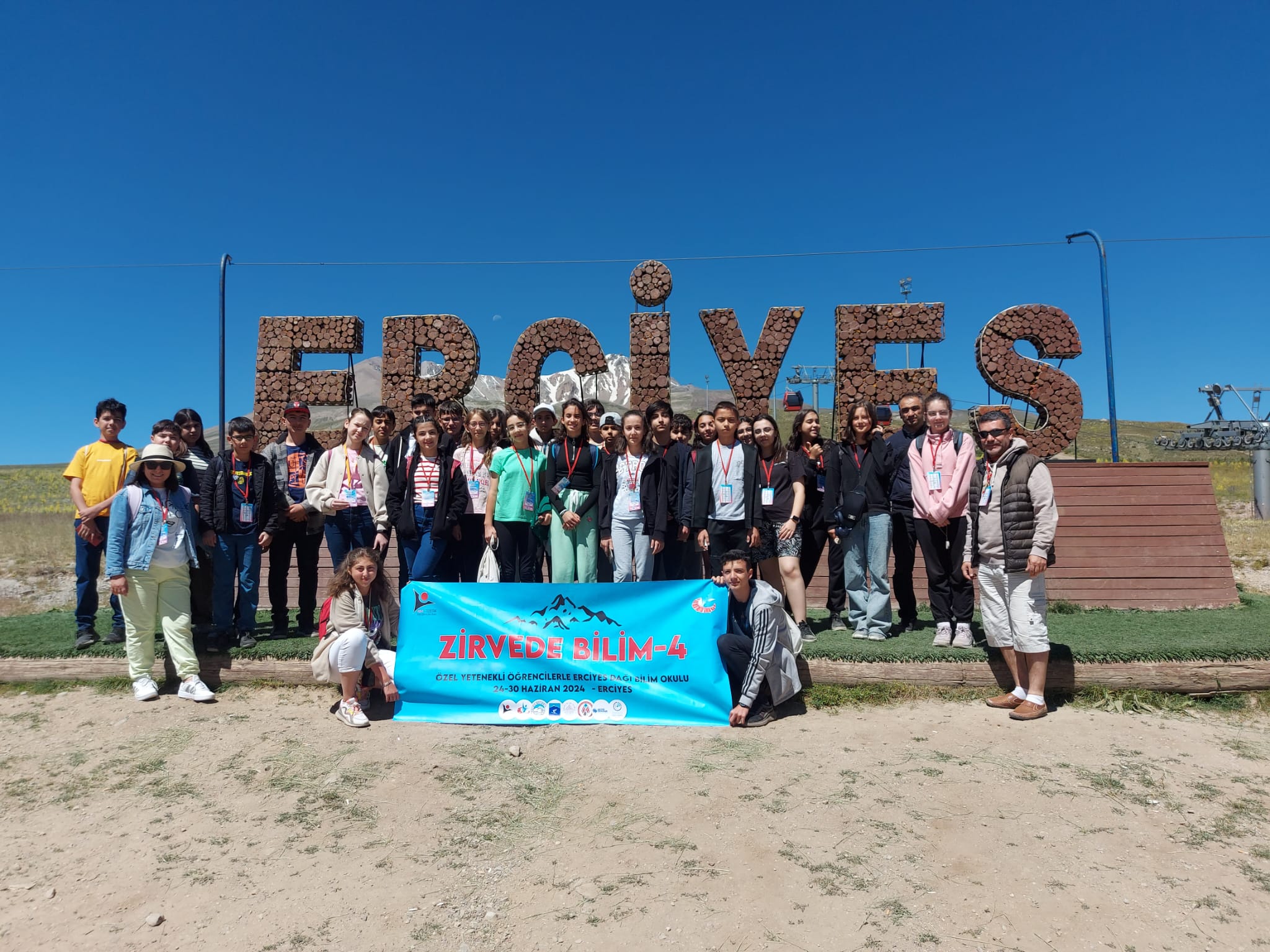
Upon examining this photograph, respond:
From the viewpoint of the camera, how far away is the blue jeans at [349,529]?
5684mm

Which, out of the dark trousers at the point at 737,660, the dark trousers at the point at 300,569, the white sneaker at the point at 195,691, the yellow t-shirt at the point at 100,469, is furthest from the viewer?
the dark trousers at the point at 300,569

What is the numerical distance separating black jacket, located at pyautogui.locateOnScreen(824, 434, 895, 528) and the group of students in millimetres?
13

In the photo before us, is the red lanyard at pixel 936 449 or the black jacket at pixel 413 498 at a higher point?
the red lanyard at pixel 936 449

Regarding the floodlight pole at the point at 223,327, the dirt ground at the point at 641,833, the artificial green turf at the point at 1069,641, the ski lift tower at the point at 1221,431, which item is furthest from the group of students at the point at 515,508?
the ski lift tower at the point at 1221,431

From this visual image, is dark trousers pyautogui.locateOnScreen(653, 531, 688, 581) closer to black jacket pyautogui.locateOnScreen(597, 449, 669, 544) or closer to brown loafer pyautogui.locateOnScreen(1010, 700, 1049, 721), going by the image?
black jacket pyautogui.locateOnScreen(597, 449, 669, 544)

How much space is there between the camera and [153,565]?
5.14m

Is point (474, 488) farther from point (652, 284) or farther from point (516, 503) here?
point (652, 284)

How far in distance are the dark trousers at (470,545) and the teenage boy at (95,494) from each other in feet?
8.91

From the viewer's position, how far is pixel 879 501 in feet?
18.6

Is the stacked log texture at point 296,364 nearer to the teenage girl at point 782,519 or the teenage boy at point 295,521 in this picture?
the teenage boy at point 295,521

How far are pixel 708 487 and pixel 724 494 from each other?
0.14 meters

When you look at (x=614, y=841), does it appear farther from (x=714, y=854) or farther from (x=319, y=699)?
(x=319, y=699)

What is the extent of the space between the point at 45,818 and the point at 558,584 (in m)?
3.06

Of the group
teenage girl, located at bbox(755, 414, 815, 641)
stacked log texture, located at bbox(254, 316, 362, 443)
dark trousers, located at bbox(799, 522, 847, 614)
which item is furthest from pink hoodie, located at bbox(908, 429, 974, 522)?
stacked log texture, located at bbox(254, 316, 362, 443)
